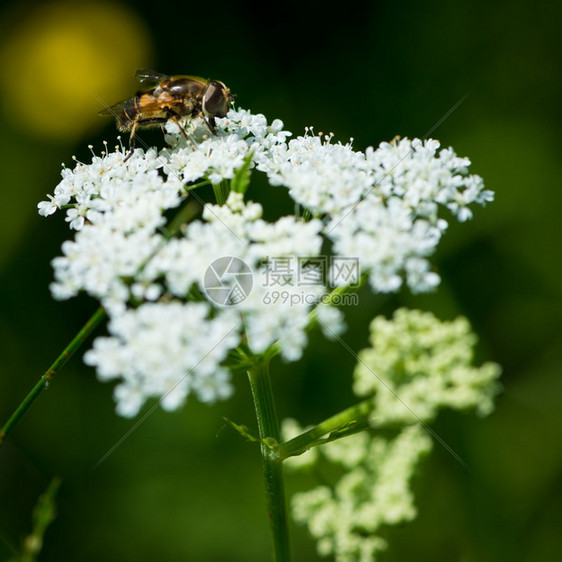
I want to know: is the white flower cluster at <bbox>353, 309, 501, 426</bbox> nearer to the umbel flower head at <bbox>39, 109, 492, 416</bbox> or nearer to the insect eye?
the umbel flower head at <bbox>39, 109, 492, 416</bbox>

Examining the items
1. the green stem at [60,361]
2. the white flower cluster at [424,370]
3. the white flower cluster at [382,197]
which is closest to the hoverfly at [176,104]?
the white flower cluster at [382,197]

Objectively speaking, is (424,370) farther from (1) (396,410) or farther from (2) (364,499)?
(2) (364,499)

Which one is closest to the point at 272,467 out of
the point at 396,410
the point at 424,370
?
the point at 396,410

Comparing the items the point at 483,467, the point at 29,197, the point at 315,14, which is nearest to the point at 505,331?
the point at 483,467

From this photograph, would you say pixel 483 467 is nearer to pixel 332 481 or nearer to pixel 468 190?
pixel 332 481

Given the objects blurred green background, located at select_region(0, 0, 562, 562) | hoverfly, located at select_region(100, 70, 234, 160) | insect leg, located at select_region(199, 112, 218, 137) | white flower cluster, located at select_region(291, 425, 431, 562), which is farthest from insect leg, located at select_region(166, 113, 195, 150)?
white flower cluster, located at select_region(291, 425, 431, 562)

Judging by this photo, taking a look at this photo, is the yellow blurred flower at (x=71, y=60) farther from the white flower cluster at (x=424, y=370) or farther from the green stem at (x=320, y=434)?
the green stem at (x=320, y=434)
